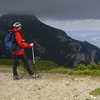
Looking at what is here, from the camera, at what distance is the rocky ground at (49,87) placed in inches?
765

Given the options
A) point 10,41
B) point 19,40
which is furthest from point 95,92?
point 10,41

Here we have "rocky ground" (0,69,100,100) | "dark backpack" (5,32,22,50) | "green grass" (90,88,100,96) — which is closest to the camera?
"green grass" (90,88,100,96)

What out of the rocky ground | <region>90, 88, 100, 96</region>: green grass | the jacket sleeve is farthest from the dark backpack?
<region>90, 88, 100, 96</region>: green grass

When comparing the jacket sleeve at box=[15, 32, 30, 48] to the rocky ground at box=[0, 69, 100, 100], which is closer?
the rocky ground at box=[0, 69, 100, 100]

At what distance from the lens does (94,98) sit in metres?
18.3

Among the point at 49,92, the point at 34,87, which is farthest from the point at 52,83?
the point at 49,92

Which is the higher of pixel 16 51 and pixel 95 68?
pixel 16 51

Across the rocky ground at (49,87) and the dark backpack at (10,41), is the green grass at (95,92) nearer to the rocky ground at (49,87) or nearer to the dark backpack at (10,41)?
the rocky ground at (49,87)

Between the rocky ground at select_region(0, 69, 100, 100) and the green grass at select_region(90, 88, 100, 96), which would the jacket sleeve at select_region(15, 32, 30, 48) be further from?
the green grass at select_region(90, 88, 100, 96)

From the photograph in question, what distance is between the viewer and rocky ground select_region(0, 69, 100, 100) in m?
19.4

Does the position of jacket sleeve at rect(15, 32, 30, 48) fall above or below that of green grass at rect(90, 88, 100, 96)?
above

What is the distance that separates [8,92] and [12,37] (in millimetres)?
4924

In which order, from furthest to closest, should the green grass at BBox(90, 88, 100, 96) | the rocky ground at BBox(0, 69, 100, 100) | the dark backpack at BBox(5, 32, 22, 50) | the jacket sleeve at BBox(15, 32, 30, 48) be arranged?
the dark backpack at BBox(5, 32, 22, 50) < the jacket sleeve at BBox(15, 32, 30, 48) < the rocky ground at BBox(0, 69, 100, 100) < the green grass at BBox(90, 88, 100, 96)

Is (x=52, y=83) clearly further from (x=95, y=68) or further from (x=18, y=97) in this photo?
(x=95, y=68)
